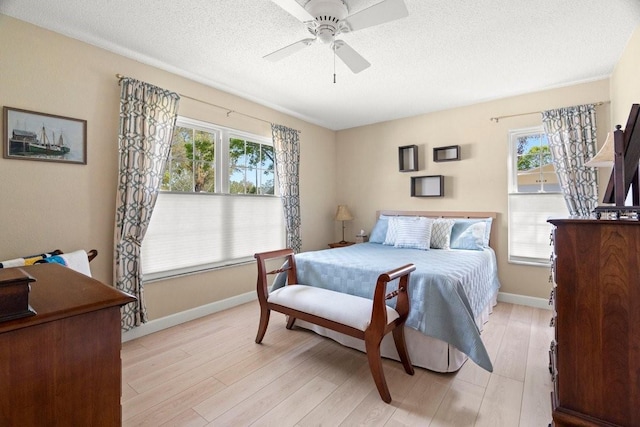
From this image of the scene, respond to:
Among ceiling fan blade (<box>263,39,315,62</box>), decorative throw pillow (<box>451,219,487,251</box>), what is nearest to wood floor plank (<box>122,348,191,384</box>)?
ceiling fan blade (<box>263,39,315,62</box>)

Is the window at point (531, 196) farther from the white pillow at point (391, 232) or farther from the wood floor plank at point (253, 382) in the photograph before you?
A: the wood floor plank at point (253, 382)

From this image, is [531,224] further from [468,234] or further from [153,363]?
[153,363]

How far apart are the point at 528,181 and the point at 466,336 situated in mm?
2576

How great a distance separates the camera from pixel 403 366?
2160mm

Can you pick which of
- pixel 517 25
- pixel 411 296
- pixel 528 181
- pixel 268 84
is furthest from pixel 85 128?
pixel 528 181

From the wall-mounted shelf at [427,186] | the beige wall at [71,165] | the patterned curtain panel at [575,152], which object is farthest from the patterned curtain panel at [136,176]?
the patterned curtain panel at [575,152]

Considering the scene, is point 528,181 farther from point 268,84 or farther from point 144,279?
point 144,279

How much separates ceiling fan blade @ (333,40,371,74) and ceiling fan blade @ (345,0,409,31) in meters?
0.22

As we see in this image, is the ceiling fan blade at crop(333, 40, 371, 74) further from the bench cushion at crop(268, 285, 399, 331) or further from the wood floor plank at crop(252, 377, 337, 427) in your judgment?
the wood floor plank at crop(252, 377, 337, 427)

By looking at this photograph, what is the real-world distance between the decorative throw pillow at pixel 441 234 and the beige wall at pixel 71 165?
106 inches

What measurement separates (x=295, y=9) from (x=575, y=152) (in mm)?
3239

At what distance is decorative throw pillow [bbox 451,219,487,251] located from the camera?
11.1 feet

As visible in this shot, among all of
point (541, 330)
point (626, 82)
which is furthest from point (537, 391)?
point (626, 82)

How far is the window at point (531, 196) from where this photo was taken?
3.43 m
